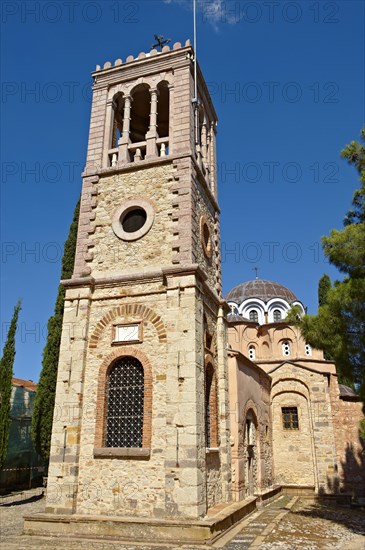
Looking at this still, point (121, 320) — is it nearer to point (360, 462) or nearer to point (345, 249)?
point (345, 249)

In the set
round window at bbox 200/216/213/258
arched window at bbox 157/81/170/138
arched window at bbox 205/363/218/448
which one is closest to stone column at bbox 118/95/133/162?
arched window at bbox 157/81/170/138

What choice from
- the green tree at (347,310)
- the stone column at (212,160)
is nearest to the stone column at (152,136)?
the stone column at (212,160)

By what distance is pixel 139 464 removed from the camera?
10586 millimetres

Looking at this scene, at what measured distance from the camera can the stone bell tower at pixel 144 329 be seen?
415 inches

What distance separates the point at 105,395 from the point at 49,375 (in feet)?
27.3

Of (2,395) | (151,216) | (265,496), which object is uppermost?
(151,216)

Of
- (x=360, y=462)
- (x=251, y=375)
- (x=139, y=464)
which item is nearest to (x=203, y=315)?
(x=139, y=464)

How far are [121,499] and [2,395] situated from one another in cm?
1105

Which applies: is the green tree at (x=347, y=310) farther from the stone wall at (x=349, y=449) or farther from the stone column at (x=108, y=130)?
the stone wall at (x=349, y=449)

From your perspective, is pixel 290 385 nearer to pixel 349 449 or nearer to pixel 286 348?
pixel 349 449

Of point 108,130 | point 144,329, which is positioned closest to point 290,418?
point 144,329

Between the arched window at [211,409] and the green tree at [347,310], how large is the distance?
326 cm

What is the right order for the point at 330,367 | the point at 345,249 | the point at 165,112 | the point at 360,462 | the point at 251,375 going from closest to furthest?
the point at 345,249, the point at 165,112, the point at 251,375, the point at 360,462, the point at 330,367

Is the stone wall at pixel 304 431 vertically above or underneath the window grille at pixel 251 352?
underneath
